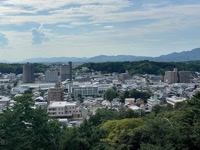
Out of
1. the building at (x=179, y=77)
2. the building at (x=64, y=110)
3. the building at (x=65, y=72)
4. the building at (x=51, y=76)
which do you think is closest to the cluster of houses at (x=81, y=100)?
the building at (x=64, y=110)

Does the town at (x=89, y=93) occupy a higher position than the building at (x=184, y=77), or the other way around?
the building at (x=184, y=77)

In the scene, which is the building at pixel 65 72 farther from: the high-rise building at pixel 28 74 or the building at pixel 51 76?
the high-rise building at pixel 28 74

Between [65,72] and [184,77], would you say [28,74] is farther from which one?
[184,77]

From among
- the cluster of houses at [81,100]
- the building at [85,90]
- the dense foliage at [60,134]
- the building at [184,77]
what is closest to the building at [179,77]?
the building at [184,77]

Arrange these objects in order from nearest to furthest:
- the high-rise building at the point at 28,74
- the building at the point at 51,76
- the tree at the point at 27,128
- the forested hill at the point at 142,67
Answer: the tree at the point at 27,128 → the high-rise building at the point at 28,74 → the building at the point at 51,76 → the forested hill at the point at 142,67

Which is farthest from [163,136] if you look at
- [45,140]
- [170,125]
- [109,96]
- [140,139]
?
[109,96]

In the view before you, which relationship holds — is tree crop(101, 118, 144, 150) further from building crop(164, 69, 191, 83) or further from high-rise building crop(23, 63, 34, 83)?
high-rise building crop(23, 63, 34, 83)

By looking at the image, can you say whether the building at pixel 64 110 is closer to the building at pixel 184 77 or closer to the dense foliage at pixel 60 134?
the dense foliage at pixel 60 134

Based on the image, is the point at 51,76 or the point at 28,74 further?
the point at 51,76

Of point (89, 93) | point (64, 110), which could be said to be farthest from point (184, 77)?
point (64, 110)

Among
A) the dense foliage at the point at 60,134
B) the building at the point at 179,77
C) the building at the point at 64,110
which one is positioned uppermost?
the dense foliage at the point at 60,134

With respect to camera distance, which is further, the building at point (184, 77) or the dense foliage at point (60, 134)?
the building at point (184, 77)

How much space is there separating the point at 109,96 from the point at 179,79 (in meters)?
24.7

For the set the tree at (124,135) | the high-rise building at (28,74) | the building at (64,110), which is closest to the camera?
the tree at (124,135)
